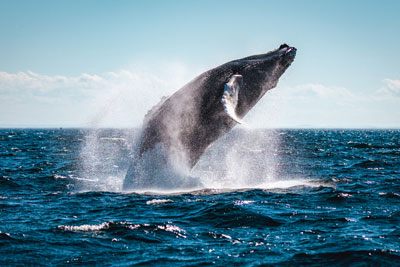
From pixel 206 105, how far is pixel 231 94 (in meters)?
1.01

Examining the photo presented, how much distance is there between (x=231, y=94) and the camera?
10648 millimetres

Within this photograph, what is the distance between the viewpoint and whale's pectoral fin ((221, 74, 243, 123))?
1016 cm

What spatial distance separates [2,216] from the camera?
9320mm

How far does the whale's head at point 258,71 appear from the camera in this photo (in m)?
11.3

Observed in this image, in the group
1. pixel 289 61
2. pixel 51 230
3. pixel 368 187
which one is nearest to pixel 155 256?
pixel 51 230

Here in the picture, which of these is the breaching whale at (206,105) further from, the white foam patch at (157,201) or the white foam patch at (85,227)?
the white foam patch at (85,227)

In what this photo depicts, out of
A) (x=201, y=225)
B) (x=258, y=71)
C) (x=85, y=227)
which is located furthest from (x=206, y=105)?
(x=85, y=227)

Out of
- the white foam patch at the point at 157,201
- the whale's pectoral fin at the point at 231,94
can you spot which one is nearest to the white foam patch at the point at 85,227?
the white foam patch at the point at 157,201

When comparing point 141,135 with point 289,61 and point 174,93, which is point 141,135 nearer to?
point 174,93

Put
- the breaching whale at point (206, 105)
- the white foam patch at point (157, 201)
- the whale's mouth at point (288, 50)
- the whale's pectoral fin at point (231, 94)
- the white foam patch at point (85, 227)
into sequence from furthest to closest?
the whale's mouth at point (288, 50)
the breaching whale at point (206, 105)
the white foam patch at point (157, 201)
the whale's pectoral fin at point (231, 94)
the white foam patch at point (85, 227)

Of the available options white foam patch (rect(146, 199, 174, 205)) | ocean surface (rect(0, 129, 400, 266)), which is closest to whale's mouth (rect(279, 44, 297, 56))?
ocean surface (rect(0, 129, 400, 266))

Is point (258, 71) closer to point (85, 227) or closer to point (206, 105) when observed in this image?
point (206, 105)

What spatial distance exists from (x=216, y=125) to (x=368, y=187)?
6.16 m

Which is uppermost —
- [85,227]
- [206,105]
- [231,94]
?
[231,94]
